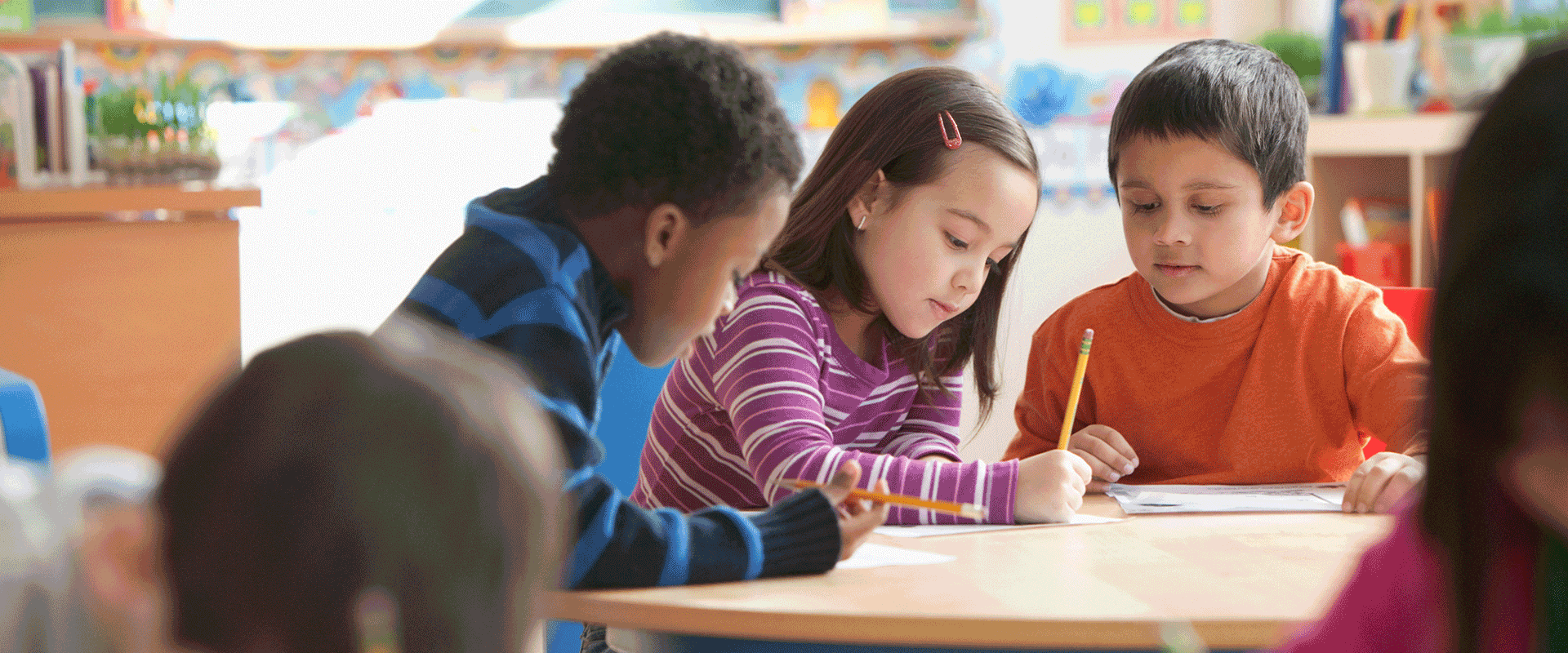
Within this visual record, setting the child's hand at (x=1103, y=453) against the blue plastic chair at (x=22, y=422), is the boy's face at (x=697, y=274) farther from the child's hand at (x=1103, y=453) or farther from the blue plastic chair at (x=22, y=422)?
the blue plastic chair at (x=22, y=422)

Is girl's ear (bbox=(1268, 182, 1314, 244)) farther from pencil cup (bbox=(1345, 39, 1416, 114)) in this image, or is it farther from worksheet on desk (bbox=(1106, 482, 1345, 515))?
pencil cup (bbox=(1345, 39, 1416, 114))

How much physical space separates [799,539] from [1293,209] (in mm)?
782

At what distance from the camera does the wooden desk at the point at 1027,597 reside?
0.63 meters

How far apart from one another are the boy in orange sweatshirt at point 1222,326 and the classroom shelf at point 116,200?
168 centimetres

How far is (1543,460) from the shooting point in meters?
0.35

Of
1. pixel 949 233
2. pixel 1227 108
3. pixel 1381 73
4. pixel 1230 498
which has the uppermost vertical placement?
pixel 1381 73

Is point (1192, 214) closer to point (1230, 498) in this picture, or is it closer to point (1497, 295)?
point (1230, 498)

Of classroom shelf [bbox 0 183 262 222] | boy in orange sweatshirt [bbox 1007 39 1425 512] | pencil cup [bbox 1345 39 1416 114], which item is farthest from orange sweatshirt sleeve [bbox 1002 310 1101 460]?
classroom shelf [bbox 0 183 262 222]

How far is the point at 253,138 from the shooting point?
3.03 meters

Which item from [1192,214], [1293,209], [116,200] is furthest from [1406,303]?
[116,200]

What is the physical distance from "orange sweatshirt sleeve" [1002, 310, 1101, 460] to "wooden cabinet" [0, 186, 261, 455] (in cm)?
162

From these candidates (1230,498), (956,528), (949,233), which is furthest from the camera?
(949,233)

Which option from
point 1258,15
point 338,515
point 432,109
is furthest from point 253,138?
point 338,515

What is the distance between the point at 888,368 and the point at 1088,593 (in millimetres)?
505
